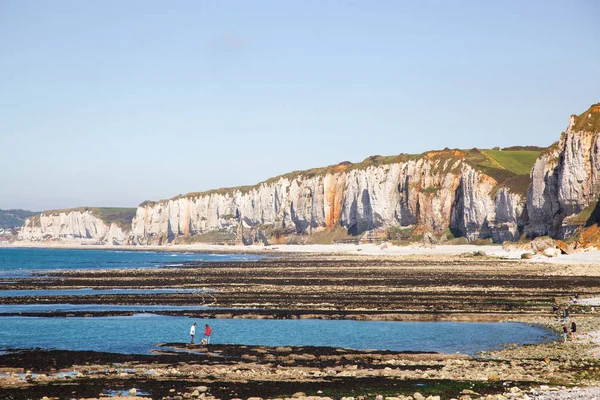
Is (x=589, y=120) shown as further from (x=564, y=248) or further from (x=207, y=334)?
(x=207, y=334)

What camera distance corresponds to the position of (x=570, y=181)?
307 feet

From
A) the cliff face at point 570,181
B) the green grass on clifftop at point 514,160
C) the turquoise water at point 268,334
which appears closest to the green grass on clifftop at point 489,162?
the green grass on clifftop at point 514,160

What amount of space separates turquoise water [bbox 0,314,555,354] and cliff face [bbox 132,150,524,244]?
86.0 meters

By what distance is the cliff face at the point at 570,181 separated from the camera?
91.6 meters

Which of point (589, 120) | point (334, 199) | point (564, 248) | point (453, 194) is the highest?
point (589, 120)

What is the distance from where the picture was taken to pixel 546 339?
28531mm

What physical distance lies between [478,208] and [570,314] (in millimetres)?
90313

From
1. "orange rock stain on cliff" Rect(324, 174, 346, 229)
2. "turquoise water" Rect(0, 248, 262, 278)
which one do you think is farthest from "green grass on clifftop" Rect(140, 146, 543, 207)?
"turquoise water" Rect(0, 248, 262, 278)

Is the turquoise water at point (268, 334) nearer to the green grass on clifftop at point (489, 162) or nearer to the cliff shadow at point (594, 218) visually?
the cliff shadow at point (594, 218)

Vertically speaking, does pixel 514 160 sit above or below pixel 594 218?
above

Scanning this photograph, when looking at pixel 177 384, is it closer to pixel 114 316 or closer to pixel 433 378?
pixel 433 378

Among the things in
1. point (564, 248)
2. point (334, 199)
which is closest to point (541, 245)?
point (564, 248)

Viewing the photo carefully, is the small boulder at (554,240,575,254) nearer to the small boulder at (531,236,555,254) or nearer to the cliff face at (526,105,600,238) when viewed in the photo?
the small boulder at (531,236,555,254)

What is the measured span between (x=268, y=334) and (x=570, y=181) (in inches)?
2909
